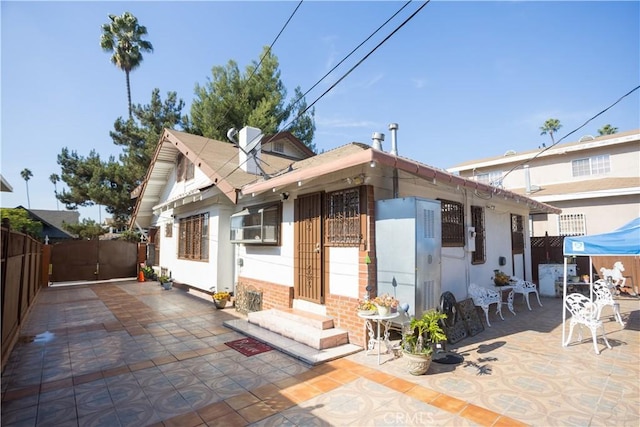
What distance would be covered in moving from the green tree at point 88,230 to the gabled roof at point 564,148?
2687 centimetres

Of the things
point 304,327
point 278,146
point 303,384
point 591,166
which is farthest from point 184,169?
point 591,166

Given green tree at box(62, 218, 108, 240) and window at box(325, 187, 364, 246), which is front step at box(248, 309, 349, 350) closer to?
window at box(325, 187, 364, 246)

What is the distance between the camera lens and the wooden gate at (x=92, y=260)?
16.3 metres

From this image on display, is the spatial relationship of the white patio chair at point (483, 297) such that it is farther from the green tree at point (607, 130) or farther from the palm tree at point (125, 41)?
the green tree at point (607, 130)

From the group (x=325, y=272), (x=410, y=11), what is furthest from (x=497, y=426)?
(x=410, y=11)

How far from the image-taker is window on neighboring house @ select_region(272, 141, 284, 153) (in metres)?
15.2

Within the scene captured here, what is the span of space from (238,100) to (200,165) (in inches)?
416

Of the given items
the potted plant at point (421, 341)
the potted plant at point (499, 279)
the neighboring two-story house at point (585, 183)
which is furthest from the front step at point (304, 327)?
the neighboring two-story house at point (585, 183)

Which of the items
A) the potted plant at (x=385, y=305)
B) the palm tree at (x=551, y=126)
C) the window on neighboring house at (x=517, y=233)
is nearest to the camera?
the potted plant at (x=385, y=305)

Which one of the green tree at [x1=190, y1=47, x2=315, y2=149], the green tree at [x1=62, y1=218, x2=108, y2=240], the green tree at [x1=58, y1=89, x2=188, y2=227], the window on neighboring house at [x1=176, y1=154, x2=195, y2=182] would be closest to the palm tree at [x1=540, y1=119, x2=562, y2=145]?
the green tree at [x1=190, y1=47, x2=315, y2=149]

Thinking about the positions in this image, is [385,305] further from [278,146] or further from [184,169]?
[278,146]

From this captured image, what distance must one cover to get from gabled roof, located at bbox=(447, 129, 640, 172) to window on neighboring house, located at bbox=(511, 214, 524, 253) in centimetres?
262

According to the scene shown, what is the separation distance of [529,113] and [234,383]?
31.9 ft

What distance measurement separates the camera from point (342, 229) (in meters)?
6.35
